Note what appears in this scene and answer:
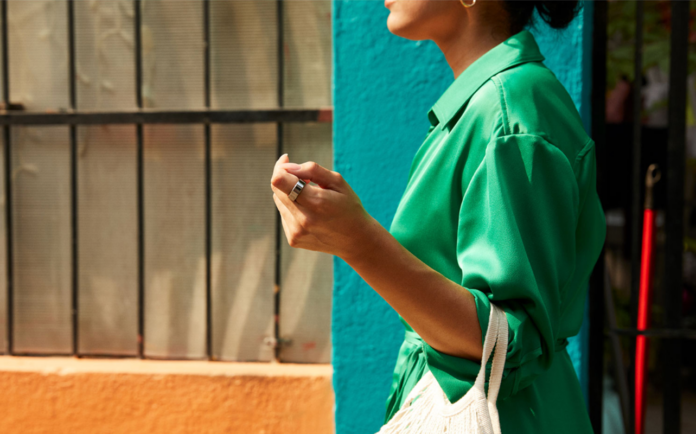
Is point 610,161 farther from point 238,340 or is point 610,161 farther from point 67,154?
point 67,154

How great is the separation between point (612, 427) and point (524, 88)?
2.27 meters

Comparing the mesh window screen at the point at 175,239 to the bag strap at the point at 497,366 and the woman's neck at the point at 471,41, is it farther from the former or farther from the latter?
the bag strap at the point at 497,366

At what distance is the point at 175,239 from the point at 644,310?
202 centimetres

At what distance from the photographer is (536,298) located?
36.6 inches

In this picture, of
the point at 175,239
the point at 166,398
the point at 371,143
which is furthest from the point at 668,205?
the point at 166,398

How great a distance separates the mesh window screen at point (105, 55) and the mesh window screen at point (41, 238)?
240 mm

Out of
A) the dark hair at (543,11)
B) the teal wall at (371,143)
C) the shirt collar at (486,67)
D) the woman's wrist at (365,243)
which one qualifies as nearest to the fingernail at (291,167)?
the woman's wrist at (365,243)

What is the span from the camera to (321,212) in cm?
85

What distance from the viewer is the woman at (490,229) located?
90cm

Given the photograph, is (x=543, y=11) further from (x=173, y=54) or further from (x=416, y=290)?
(x=173, y=54)

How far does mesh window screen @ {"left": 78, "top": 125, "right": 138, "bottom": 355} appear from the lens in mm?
2775

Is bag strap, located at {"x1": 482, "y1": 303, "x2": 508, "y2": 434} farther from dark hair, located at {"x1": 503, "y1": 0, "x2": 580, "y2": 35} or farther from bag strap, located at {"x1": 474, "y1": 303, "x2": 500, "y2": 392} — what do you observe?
dark hair, located at {"x1": 503, "y1": 0, "x2": 580, "y2": 35}

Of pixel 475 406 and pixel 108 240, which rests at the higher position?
pixel 108 240

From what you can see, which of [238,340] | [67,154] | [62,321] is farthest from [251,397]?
[67,154]
